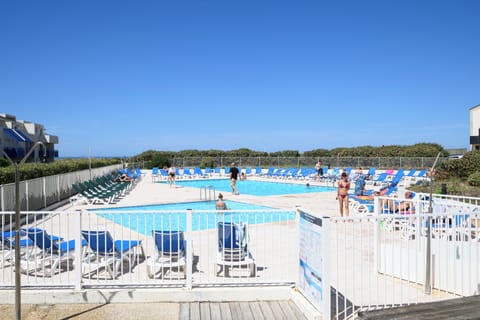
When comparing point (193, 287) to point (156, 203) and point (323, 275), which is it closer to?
point (323, 275)

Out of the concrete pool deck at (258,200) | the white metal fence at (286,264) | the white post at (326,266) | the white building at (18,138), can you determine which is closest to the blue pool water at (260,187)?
the concrete pool deck at (258,200)

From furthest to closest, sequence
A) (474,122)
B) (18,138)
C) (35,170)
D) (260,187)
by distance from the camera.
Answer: (18,138) → (474,122) → (260,187) → (35,170)

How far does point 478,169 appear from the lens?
58.9 feet

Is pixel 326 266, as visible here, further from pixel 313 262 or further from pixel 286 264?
pixel 286 264

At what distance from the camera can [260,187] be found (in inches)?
1017

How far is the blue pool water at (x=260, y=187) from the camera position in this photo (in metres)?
22.5

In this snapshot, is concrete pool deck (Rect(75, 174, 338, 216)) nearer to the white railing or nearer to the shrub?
the shrub

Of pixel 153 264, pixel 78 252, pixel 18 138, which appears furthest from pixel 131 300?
pixel 18 138

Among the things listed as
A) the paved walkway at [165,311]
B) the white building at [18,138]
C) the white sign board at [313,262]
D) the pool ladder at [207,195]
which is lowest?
the paved walkway at [165,311]

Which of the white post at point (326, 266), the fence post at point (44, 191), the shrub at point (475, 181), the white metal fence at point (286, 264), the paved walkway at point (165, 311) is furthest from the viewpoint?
the shrub at point (475, 181)

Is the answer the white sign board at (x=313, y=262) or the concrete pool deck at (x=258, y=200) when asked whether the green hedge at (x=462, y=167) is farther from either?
the white sign board at (x=313, y=262)

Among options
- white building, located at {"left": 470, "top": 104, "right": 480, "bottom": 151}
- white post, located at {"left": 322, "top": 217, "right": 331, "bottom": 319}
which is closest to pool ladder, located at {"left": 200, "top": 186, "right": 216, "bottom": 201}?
white post, located at {"left": 322, "top": 217, "right": 331, "bottom": 319}

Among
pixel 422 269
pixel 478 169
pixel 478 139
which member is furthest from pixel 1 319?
pixel 478 139

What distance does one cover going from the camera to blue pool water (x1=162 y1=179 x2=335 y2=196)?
22.5 m
